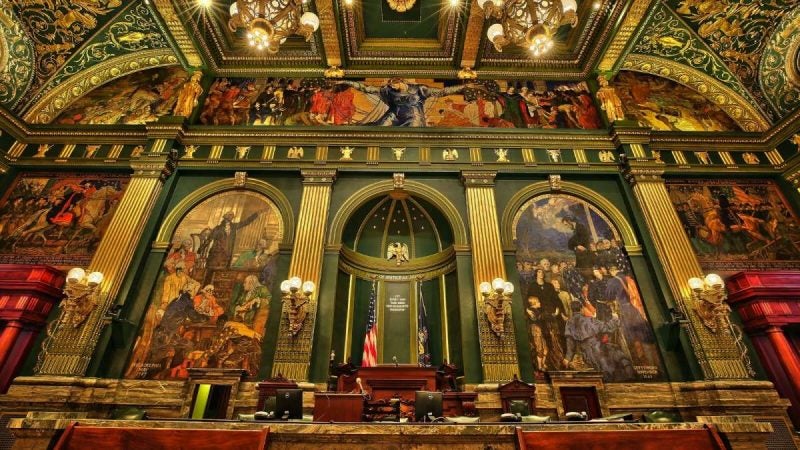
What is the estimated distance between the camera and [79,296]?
7.56 m

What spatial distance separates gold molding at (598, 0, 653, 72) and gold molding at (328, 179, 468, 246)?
7010 millimetres

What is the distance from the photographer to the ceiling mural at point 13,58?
978 cm

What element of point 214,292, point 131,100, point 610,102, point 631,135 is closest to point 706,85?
point 610,102

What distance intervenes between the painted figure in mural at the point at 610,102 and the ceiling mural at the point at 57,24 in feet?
47.1

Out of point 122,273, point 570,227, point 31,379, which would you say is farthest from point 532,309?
point 31,379

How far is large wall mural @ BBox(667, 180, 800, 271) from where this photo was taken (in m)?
9.30

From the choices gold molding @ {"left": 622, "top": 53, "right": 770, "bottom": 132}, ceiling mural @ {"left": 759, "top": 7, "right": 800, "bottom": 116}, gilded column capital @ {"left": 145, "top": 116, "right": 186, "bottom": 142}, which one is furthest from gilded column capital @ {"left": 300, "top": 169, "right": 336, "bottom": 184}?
ceiling mural @ {"left": 759, "top": 7, "right": 800, "bottom": 116}

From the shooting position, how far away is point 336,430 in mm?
3209

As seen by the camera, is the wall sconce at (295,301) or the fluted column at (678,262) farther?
the wall sconce at (295,301)

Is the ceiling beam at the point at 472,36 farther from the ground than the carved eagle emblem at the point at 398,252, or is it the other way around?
the ceiling beam at the point at 472,36

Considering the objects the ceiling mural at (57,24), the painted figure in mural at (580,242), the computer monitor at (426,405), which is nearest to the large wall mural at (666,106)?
the painted figure in mural at (580,242)

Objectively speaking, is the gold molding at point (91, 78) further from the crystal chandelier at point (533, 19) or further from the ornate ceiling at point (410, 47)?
the crystal chandelier at point (533, 19)

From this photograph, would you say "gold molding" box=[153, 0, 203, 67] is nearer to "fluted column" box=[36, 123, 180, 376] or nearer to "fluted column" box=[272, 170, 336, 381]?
"fluted column" box=[36, 123, 180, 376]

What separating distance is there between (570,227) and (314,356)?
7.27 metres
